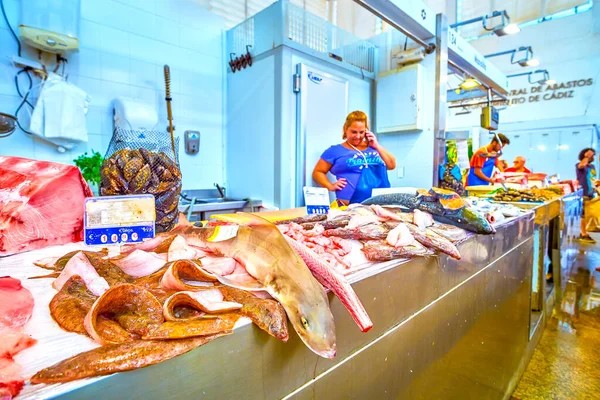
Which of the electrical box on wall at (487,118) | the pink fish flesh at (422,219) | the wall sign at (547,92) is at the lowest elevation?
the pink fish flesh at (422,219)

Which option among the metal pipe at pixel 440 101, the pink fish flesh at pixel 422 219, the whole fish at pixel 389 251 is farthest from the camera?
the metal pipe at pixel 440 101

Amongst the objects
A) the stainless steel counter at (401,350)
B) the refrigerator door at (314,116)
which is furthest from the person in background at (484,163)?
the stainless steel counter at (401,350)

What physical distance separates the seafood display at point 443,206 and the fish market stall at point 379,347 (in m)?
0.06

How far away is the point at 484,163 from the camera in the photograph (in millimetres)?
4977

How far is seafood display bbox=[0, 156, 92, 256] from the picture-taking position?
100 centimetres

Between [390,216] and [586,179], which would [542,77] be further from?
[390,216]

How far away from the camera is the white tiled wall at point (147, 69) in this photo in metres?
2.85

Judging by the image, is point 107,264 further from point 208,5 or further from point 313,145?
point 208,5

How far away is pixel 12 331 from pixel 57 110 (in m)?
2.95

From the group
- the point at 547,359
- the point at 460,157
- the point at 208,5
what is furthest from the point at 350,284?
the point at 208,5

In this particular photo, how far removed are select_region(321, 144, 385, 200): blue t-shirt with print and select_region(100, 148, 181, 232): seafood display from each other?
1.91 metres

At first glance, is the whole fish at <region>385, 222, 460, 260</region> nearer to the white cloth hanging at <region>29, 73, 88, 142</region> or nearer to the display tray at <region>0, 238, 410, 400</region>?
the display tray at <region>0, 238, 410, 400</region>

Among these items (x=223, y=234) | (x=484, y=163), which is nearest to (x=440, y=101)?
(x=484, y=163)

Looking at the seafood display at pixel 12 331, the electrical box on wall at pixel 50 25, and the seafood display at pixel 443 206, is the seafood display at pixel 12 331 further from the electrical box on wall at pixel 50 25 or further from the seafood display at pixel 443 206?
the electrical box on wall at pixel 50 25
